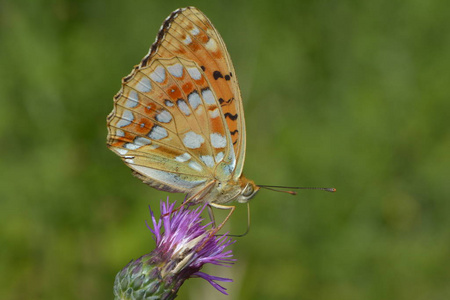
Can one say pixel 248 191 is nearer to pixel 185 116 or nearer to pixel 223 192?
pixel 223 192

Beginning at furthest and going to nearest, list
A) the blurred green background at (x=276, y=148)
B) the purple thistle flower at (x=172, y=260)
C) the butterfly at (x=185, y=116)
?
the blurred green background at (x=276, y=148) < the butterfly at (x=185, y=116) < the purple thistle flower at (x=172, y=260)

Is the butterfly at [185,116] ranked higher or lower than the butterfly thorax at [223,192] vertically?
higher

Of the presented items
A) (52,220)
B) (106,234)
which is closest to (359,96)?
(106,234)

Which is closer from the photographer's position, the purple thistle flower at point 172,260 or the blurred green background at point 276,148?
the purple thistle flower at point 172,260

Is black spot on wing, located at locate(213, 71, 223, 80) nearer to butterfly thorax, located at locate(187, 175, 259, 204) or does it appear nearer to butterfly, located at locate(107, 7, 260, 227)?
butterfly, located at locate(107, 7, 260, 227)

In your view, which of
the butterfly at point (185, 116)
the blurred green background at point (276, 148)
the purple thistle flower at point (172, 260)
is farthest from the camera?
the blurred green background at point (276, 148)

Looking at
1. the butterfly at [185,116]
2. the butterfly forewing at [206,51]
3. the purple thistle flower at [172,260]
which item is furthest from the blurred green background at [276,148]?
the butterfly forewing at [206,51]

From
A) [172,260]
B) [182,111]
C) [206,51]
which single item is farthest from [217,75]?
[172,260]

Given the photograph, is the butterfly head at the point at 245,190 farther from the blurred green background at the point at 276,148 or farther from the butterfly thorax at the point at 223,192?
the blurred green background at the point at 276,148
